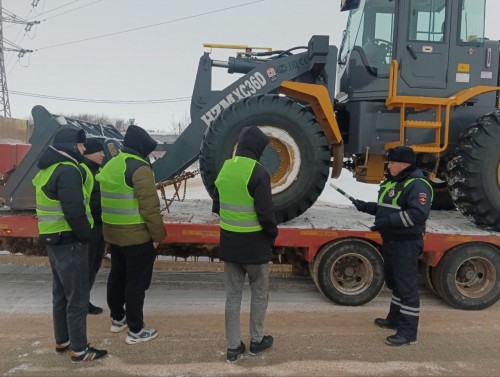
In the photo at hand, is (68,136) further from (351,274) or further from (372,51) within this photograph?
(372,51)

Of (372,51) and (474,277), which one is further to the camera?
(372,51)

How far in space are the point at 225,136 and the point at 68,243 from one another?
78.9 inches

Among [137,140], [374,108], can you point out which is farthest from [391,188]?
[137,140]

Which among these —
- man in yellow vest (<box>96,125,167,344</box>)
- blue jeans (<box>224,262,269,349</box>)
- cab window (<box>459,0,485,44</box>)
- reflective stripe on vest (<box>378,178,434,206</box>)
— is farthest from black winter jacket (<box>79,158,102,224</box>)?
cab window (<box>459,0,485,44</box>)

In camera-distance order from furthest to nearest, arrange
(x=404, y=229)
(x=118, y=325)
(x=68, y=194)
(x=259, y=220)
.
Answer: (x=118, y=325) < (x=404, y=229) < (x=259, y=220) < (x=68, y=194)

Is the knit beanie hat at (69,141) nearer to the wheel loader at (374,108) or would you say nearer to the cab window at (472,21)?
the wheel loader at (374,108)

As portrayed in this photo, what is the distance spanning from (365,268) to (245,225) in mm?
2038

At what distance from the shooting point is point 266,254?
3447 mm

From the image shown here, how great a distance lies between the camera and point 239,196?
336 cm

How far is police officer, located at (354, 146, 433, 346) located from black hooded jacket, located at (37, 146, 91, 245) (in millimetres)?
2583

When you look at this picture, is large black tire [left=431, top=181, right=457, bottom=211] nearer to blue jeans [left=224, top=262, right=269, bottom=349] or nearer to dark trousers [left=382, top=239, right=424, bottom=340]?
dark trousers [left=382, top=239, right=424, bottom=340]

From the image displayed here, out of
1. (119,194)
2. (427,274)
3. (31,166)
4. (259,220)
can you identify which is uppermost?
(31,166)

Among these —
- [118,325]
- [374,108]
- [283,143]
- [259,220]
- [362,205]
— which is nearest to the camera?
[259,220]

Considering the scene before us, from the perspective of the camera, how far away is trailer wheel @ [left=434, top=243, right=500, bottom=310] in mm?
4695
